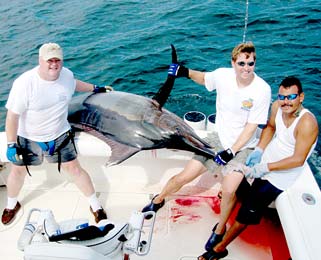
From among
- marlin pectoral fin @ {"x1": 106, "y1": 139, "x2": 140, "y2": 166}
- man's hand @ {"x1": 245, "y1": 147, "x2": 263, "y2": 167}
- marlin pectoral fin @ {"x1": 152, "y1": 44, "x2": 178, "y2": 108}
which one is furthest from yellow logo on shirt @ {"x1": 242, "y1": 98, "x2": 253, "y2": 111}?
marlin pectoral fin @ {"x1": 106, "y1": 139, "x2": 140, "y2": 166}

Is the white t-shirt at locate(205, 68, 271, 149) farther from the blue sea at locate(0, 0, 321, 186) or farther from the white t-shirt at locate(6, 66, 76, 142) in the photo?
the blue sea at locate(0, 0, 321, 186)

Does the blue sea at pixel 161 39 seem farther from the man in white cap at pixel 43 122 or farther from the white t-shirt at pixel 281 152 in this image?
the man in white cap at pixel 43 122

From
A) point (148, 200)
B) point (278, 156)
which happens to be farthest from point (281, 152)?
point (148, 200)

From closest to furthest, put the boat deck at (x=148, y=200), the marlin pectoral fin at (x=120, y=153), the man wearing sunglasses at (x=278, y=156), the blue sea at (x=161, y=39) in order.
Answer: the man wearing sunglasses at (x=278, y=156), the marlin pectoral fin at (x=120, y=153), the boat deck at (x=148, y=200), the blue sea at (x=161, y=39)

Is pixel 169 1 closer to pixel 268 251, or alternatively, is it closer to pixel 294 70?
pixel 294 70

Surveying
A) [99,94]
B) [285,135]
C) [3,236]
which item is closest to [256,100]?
[285,135]

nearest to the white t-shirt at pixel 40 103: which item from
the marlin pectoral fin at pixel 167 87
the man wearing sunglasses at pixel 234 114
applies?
the marlin pectoral fin at pixel 167 87

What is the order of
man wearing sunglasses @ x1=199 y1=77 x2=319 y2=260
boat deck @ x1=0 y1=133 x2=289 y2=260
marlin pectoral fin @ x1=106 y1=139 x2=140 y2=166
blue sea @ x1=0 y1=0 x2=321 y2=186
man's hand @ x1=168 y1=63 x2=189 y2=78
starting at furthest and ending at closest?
blue sea @ x1=0 y1=0 x2=321 y2=186
man's hand @ x1=168 y1=63 x2=189 y2=78
boat deck @ x1=0 y1=133 x2=289 y2=260
marlin pectoral fin @ x1=106 y1=139 x2=140 y2=166
man wearing sunglasses @ x1=199 y1=77 x2=319 y2=260

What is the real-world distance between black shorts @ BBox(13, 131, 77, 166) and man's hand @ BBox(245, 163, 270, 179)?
1606 millimetres

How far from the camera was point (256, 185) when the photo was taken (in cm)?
312

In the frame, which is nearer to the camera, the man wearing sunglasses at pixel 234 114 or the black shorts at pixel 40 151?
the man wearing sunglasses at pixel 234 114

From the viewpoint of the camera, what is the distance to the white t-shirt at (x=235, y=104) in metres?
3.19

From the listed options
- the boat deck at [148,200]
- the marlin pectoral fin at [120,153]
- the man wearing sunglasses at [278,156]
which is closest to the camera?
the man wearing sunglasses at [278,156]

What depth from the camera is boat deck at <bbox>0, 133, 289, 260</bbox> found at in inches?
135
